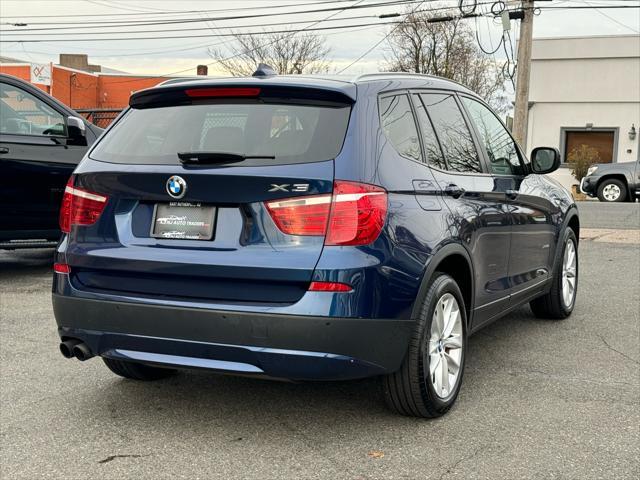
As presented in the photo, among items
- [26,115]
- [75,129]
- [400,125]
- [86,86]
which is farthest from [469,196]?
[86,86]

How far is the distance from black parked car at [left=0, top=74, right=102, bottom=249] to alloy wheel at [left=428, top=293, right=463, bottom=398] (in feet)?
15.4

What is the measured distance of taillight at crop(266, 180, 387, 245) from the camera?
3398mm

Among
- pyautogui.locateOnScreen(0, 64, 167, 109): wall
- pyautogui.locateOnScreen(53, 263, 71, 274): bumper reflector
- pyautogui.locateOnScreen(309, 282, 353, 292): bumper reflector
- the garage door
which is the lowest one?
pyautogui.locateOnScreen(53, 263, 71, 274): bumper reflector

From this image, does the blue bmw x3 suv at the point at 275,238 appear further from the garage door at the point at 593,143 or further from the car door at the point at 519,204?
the garage door at the point at 593,143

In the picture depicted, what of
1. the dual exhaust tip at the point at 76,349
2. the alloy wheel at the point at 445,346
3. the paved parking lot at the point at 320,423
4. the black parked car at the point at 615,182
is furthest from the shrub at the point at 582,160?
the dual exhaust tip at the point at 76,349

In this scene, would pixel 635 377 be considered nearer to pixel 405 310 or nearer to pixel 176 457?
pixel 405 310

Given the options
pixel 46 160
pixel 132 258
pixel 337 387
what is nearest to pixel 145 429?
pixel 132 258

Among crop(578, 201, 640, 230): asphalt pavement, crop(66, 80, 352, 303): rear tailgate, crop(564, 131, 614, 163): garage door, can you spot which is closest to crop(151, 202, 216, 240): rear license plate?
crop(66, 80, 352, 303): rear tailgate

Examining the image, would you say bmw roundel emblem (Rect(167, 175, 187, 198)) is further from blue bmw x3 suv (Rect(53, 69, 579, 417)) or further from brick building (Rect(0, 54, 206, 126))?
brick building (Rect(0, 54, 206, 126))

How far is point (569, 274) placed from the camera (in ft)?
21.7

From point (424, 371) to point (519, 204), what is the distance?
6.11 feet

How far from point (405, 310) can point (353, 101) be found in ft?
3.33

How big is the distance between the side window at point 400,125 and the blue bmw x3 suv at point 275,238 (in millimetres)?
12

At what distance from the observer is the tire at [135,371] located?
14.7 feet
